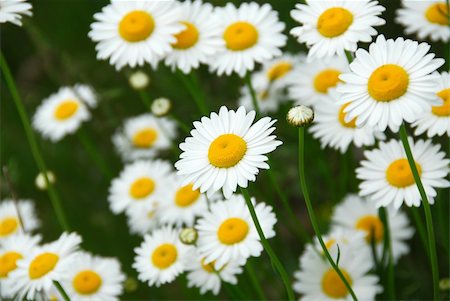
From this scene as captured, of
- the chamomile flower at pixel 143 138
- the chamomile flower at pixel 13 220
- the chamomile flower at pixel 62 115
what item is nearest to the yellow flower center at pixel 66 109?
the chamomile flower at pixel 62 115

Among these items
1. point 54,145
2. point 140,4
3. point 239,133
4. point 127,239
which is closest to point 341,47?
point 239,133

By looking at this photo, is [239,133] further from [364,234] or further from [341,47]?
[364,234]

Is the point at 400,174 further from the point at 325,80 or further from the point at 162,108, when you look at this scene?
the point at 162,108

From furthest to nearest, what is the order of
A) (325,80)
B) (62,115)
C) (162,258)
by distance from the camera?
(62,115) < (325,80) < (162,258)

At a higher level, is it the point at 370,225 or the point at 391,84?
the point at 391,84

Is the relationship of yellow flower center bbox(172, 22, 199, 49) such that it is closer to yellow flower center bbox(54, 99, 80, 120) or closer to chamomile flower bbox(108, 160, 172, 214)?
chamomile flower bbox(108, 160, 172, 214)

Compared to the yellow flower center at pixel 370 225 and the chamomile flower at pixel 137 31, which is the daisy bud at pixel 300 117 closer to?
the chamomile flower at pixel 137 31

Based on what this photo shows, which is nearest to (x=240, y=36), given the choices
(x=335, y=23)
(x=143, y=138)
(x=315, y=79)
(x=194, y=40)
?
(x=194, y=40)
